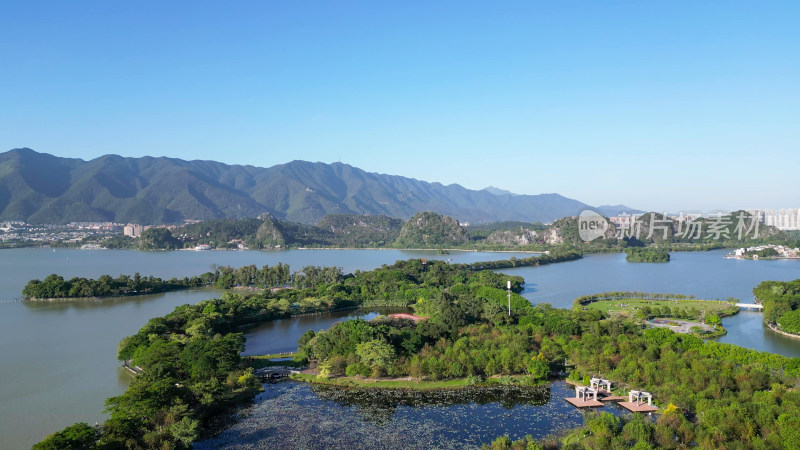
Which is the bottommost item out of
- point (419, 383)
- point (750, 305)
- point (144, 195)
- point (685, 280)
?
point (419, 383)

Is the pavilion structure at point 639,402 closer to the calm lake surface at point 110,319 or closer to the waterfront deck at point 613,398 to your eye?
Result: the waterfront deck at point 613,398

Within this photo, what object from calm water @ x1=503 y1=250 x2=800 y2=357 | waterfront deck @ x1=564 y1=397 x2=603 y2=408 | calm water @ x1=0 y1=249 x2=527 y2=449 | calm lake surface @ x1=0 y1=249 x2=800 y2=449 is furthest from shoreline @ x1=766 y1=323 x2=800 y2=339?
calm water @ x1=0 y1=249 x2=527 y2=449

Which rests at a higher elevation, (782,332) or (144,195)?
(144,195)

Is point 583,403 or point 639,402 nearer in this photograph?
point 639,402

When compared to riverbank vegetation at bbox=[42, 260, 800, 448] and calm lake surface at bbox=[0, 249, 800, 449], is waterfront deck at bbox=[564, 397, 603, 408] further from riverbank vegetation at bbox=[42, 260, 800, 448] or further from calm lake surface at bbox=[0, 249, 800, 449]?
calm lake surface at bbox=[0, 249, 800, 449]

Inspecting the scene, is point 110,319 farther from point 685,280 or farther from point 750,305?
point 685,280

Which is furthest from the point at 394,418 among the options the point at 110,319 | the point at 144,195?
the point at 144,195
